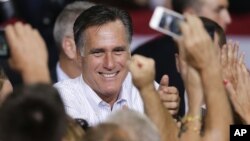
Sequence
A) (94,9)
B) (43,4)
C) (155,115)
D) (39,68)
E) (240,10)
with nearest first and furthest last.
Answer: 1. (39,68)
2. (155,115)
3. (94,9)
4. (43,4)
5. (240,10)

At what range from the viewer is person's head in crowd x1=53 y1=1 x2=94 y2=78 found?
6.79 meters

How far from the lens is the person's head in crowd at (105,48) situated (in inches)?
213

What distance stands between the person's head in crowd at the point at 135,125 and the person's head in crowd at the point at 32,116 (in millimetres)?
259

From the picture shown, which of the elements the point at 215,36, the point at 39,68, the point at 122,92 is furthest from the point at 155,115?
the point at 215,36

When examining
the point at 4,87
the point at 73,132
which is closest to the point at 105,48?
the point at 4,87

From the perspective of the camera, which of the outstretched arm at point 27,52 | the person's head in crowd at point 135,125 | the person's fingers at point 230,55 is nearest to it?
the person's head in crowd at point 135,125

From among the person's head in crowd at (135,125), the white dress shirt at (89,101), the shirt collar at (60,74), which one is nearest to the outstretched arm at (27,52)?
the person's head in crowd at (135,125)

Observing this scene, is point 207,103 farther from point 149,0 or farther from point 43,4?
point 149,0

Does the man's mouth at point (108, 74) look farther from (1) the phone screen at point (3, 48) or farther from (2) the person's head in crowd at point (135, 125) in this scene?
(2) the person's head in crowd at point (135, 125)

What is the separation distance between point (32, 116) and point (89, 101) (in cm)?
207

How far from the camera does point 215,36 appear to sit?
5.86 metres

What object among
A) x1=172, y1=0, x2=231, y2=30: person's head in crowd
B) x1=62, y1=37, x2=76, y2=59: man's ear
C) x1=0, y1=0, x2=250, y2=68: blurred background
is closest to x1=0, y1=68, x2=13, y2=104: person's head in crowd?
x1=62, y1=37, x2=76, y2=59: man's ear

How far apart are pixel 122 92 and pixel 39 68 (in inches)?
68.0

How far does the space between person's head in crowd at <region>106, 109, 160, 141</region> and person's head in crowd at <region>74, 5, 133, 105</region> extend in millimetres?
1740
